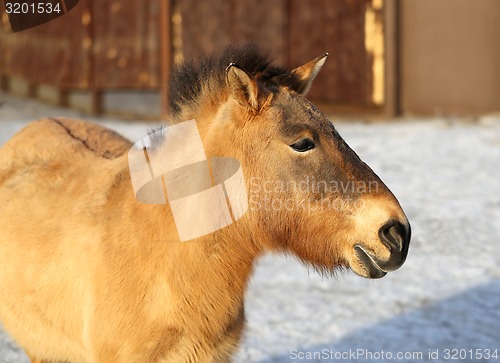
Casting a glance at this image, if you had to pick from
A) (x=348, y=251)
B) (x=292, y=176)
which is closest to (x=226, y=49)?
(x=292, y=176)

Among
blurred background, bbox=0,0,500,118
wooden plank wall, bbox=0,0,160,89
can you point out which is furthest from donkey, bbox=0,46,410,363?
wooden plank wall, bbox=0,0,160,89

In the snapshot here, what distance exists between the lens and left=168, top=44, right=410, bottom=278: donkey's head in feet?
9.76

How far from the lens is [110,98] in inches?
481

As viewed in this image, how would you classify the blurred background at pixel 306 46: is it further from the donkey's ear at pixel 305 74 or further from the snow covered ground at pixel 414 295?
the donkey's ear at pixel 305 74

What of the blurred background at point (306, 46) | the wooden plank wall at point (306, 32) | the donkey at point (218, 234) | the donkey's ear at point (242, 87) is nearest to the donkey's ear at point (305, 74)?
the donkey at point (218, 234)

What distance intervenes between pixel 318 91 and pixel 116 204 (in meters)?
9.21

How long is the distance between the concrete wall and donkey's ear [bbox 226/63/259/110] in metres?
9.10

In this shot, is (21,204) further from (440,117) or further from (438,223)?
(440,117)

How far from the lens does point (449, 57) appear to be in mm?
11633

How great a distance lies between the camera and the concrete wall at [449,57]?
11.3 m

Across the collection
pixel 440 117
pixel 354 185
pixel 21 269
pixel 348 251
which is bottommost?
pixel 440 117

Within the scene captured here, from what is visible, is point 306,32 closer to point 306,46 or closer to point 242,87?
point 306,46

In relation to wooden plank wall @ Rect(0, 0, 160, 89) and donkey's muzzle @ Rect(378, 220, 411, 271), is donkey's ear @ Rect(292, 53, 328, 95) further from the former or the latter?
wooden plank wall @ Rect(0, 0, 160, 89)

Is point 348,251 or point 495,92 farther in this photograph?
point 495,92
